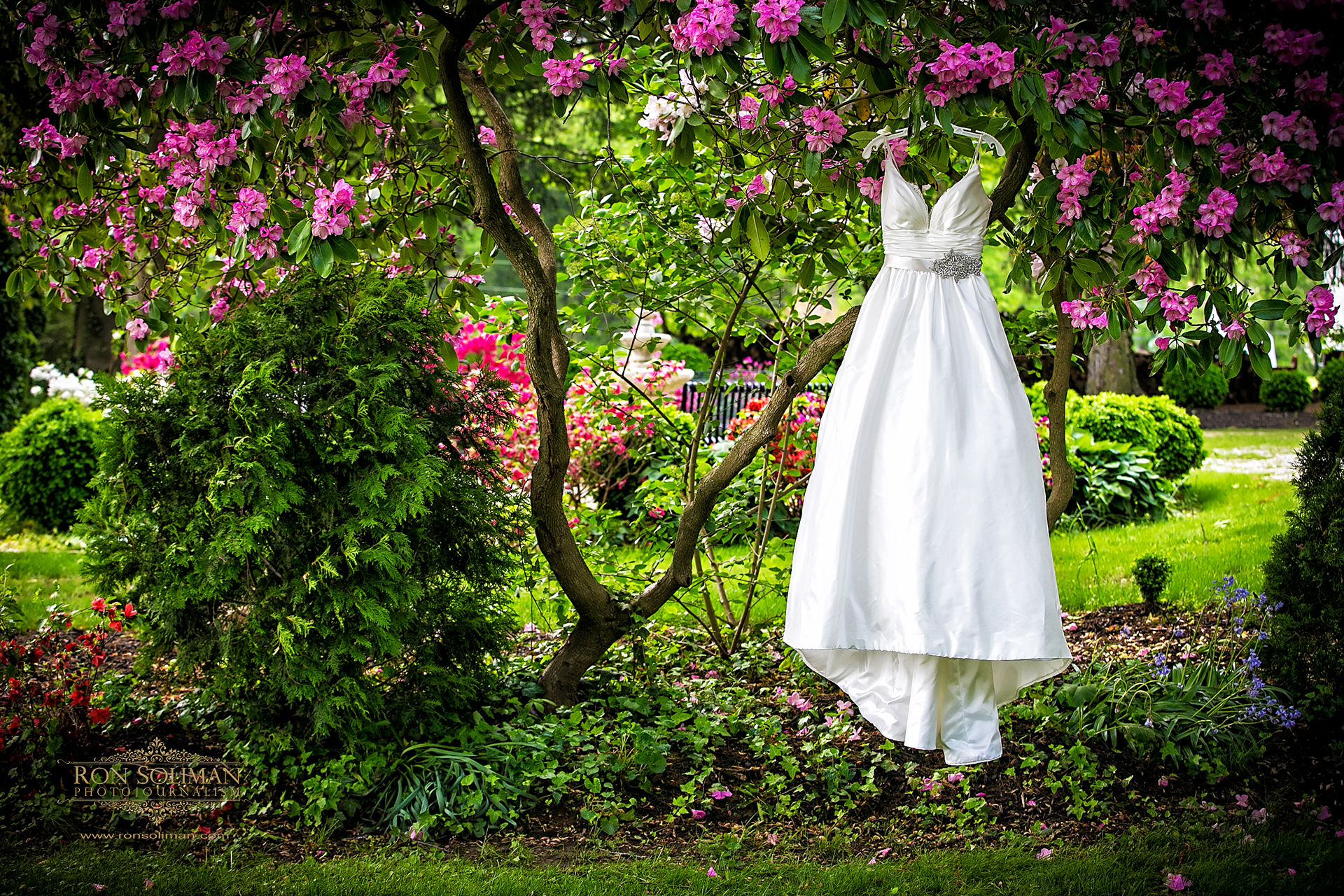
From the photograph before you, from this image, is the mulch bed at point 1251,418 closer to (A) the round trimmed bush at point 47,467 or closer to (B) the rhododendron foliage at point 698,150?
(B) the rhododendron foliage at point 698,150

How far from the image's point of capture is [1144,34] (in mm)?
2238

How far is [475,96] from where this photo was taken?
3.11 metres

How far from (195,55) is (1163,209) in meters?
2.31

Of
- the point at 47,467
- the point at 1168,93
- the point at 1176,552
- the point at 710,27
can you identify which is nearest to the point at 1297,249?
the point at 1168,93

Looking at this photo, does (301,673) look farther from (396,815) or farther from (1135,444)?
(1135,444)

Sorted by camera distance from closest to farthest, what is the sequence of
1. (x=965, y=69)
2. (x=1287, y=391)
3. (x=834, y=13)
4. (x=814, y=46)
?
(x=834, y=13)
(x=814, y=46)
(x=965, y=69)
(x=1287, y=391)

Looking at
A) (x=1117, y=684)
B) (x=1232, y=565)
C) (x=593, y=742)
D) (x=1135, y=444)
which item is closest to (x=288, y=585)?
(x=593, y=742)

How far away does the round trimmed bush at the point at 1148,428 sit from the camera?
7480 millimetres

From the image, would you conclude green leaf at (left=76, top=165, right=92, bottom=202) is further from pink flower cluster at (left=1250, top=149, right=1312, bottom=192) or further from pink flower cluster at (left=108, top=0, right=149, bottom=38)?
pink flower cluster at (left=1250, top=149, right=1312, bottom=192)

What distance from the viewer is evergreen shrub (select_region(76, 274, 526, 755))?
9.00 feet

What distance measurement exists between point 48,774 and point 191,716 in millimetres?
434

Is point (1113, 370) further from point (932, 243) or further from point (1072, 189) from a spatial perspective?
point (932, 243)

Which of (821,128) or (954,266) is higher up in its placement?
(821,128)

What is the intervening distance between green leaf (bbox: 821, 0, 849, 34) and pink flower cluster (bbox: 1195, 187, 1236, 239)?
1072 mm
